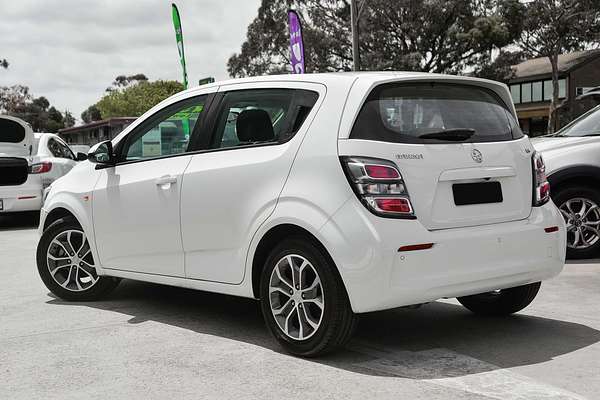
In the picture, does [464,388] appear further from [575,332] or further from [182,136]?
→ [182,136]

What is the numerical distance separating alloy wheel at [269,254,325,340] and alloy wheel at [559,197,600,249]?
430 cm

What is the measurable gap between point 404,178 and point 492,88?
115cm

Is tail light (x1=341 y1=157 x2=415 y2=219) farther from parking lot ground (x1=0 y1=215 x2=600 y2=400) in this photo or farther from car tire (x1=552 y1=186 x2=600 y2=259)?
car tire (x1=552 y1=186 x2=600 y2=259)

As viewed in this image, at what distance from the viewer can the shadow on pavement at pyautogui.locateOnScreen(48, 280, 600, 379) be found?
4371 millimetres

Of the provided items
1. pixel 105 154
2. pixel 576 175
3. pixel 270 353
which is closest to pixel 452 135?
pixel 270 353

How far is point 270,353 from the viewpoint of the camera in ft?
15.3

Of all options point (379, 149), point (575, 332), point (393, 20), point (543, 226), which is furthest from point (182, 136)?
point (393, 20)

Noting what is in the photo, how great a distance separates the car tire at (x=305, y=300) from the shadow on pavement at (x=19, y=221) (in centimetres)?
982

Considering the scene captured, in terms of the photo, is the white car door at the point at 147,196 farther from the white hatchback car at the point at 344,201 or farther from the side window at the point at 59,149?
the side window at the point at 59,149

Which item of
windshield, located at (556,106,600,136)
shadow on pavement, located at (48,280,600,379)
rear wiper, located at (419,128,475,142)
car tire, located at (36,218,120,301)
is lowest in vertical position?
shadow on pavement, located at (48,280,600,379)

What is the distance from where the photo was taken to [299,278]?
4434 mm

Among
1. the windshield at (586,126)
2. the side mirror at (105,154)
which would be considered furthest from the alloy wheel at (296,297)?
the windshield at (586,126)

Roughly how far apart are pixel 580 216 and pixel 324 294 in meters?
→ 4.53

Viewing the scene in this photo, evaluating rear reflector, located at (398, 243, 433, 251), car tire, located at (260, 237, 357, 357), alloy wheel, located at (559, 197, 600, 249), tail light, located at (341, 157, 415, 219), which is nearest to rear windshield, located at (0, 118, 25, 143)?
alloy wheel, located at (559, 197, 600, 249)
